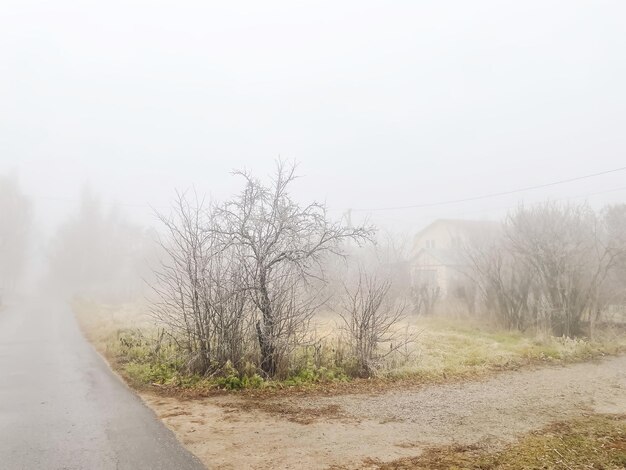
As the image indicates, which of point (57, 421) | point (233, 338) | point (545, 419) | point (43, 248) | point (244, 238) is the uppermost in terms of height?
point (43, 248)

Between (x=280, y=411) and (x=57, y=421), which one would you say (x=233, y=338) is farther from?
(x=57, y=421)

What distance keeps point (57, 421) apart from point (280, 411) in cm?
317

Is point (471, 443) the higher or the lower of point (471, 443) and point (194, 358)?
the lower

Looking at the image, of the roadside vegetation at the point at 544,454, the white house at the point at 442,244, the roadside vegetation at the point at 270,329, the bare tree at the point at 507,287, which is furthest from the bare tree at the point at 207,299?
the white house at the point at 442,244

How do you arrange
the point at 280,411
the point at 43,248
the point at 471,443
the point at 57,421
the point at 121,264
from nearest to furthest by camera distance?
the point at 471,443
the point at 57,421
the point at 280,411
the point at 121,264
the point at 43,248

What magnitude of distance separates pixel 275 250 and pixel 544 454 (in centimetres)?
566

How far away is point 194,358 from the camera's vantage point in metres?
8.55

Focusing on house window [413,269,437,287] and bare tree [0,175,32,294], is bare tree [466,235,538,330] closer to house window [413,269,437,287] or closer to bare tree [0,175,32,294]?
house window [413,269,437,287]

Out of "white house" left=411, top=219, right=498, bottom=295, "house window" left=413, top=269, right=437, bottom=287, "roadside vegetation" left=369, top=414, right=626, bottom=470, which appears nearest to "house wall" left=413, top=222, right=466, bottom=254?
"white house" left=411, top=219, right=498, bottom=295

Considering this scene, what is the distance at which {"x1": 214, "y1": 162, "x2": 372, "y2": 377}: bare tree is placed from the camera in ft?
29.0

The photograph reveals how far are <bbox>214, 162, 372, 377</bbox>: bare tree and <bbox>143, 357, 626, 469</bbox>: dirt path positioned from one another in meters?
1.65

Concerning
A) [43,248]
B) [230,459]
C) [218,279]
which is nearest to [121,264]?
[43,248]

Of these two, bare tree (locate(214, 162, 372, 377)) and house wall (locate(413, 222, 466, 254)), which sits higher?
house wall (locate(413, 222, 466, 254))

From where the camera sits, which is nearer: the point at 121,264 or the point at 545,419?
the point at 545,419
